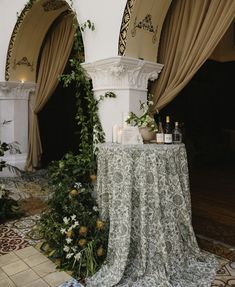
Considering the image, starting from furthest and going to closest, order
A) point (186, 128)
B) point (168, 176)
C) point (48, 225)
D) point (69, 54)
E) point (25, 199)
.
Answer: point (186, 128) → point (69, 54) → point (25, 199) → point (48, 225) → point (168, 176)

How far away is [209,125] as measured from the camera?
914 cm

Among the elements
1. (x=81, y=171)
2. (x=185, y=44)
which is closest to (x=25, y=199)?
(x=81, y=171)

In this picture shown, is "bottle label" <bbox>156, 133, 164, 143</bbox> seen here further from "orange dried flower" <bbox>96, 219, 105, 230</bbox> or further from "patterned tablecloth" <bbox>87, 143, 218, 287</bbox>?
"orange dried flower" <bbox>96, 219, 105, 230</bbox>

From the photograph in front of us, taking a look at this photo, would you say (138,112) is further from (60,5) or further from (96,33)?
(60,5)

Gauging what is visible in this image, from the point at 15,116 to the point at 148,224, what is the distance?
434 cm

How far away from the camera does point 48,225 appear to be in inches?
117

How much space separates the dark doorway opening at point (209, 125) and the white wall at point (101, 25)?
281 cm

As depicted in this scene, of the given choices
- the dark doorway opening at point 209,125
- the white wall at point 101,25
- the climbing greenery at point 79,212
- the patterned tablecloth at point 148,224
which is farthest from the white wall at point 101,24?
the dark doorway opening at point 209,125

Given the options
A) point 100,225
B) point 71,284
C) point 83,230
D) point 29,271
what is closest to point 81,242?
point 83,230

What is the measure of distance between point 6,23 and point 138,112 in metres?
3.48

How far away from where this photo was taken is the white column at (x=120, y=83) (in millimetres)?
3310

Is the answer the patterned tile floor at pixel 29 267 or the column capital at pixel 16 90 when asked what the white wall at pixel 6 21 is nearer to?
the column capital at pixel 16 90

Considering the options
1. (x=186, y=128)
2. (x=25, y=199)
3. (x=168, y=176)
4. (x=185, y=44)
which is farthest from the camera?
(x=186, y=128)

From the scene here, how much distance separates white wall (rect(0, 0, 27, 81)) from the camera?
516 cm
